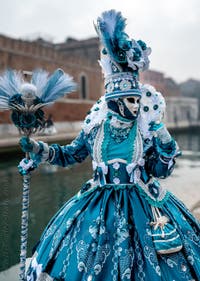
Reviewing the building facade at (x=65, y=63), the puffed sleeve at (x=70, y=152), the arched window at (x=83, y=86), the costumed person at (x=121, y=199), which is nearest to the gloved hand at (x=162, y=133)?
the costumed person at (x=121, y=199)

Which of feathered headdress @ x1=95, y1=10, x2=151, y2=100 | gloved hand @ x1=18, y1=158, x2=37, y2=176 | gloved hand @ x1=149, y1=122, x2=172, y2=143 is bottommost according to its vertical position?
gloved hand @ x1=18, y1=158, x2=37, y2=176

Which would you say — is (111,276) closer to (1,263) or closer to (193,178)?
(1,263)

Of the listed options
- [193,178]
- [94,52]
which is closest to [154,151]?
[193,178]

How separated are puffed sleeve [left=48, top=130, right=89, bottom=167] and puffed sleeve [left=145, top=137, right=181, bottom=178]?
0.42m

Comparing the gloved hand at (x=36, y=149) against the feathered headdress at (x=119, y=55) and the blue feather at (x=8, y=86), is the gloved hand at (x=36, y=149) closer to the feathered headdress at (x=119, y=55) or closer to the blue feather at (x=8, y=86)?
the blue feather at (x=8, y=86)

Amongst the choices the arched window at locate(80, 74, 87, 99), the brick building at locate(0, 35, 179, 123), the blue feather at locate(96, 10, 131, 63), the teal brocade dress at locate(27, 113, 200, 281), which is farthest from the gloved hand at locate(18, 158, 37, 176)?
the arched window at locate(80, 74, 87, 99)

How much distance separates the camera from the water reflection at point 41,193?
133 inches

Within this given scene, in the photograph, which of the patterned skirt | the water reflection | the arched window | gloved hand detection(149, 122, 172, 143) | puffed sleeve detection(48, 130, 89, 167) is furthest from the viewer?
the arched window

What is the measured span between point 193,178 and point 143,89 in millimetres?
4504

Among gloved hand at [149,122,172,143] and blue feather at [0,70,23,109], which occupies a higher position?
blue feather at [0,70,23,109]

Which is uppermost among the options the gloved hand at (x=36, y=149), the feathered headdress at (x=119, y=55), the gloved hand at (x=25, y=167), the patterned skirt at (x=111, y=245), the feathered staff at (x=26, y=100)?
the feathered headdress at (x=119, y=55)

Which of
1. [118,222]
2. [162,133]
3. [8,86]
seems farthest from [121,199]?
[8,86]

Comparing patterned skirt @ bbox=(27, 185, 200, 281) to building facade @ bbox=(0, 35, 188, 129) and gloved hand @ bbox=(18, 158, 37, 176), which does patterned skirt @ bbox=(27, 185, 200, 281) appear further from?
building facade @ bbox=(0, 35, 188, 129)

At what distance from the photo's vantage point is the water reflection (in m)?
3.38
